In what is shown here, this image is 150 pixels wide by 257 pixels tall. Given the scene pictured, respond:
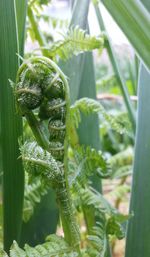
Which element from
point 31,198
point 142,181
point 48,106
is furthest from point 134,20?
point 31,198

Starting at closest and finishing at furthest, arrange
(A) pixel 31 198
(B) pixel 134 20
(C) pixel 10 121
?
(B) pixel 134 20, (C) pixel 10 121, (A) pixel 31 198

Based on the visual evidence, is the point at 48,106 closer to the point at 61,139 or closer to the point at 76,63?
the point at 61,139

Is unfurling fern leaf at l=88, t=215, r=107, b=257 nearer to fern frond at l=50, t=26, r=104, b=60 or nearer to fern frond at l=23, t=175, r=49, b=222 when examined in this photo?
fern frond at l=23, t=175, r=49, b=222

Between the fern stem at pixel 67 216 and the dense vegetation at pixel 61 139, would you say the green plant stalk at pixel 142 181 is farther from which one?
the fern stem at pixel 67 216

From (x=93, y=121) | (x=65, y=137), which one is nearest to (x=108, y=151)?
(x=93, y=121)

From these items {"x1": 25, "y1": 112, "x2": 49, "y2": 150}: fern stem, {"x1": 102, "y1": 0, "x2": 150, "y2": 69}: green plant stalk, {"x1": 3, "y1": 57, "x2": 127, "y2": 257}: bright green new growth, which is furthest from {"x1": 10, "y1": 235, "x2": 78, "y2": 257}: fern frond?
{"x1": 102, "y1": 0, "x2": 150, "y2": 69}: green plant stalk

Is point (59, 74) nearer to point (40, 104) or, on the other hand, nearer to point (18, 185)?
point (40, 104)


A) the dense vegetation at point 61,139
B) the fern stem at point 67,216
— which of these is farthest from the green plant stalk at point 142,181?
the fern stem at point 67,216
